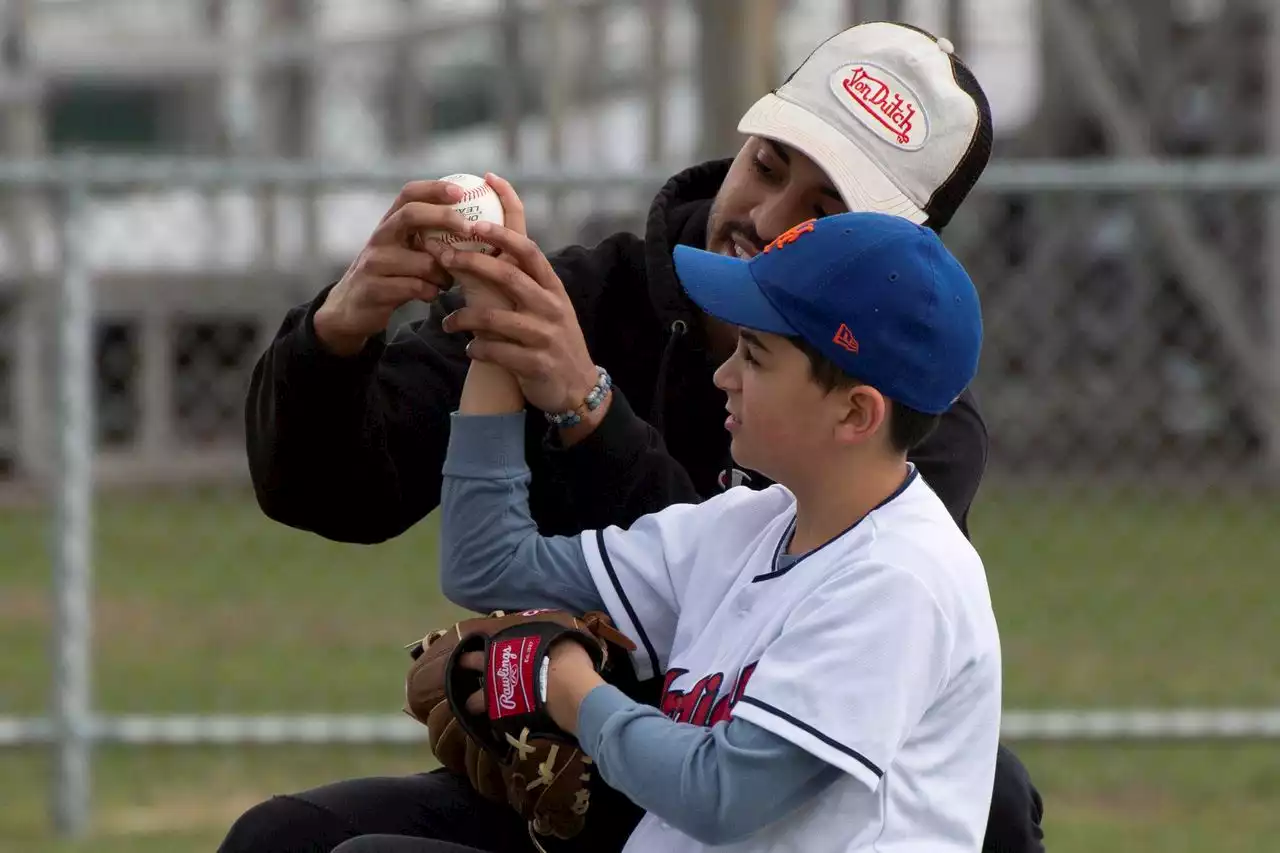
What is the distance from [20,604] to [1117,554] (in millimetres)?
3786

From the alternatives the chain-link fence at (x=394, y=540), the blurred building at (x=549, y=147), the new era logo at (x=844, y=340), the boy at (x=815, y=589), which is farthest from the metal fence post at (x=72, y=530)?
the new era logo at (x=844, y=340)

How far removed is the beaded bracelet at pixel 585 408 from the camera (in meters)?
2.37

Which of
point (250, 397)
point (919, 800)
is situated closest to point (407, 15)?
point (250, 397)

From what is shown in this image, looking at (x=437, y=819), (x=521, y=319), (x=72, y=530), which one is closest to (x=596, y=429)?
(x=521, y=319)

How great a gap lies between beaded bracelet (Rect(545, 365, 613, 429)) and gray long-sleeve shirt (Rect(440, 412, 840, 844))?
0.25 ft

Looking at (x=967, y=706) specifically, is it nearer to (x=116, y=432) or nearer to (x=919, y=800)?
(x=919, y=800)

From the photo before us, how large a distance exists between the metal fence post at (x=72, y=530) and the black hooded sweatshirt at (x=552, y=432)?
7.95 ft

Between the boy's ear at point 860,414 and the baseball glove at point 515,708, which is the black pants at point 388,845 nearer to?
the baseball glove at point 515,708

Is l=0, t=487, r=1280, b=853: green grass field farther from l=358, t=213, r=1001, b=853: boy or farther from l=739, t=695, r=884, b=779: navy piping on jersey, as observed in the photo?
l=739, t=695, r=884, b=779: navy piping on jersey

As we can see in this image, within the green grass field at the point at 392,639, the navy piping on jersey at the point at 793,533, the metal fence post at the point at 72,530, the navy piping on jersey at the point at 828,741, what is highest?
the navy piping on jersey at the point at 793,533

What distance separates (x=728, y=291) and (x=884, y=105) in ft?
1.58

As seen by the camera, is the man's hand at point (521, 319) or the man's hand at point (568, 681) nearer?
the man's hand at point (568, 681)

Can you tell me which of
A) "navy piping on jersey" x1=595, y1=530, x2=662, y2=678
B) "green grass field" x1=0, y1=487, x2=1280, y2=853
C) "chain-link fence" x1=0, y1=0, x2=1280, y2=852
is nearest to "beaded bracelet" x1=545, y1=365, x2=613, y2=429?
"navy piping on jersey" x1=595, y1=530, x2=662, y2=678

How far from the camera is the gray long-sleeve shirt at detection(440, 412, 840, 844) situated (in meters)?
1.98
